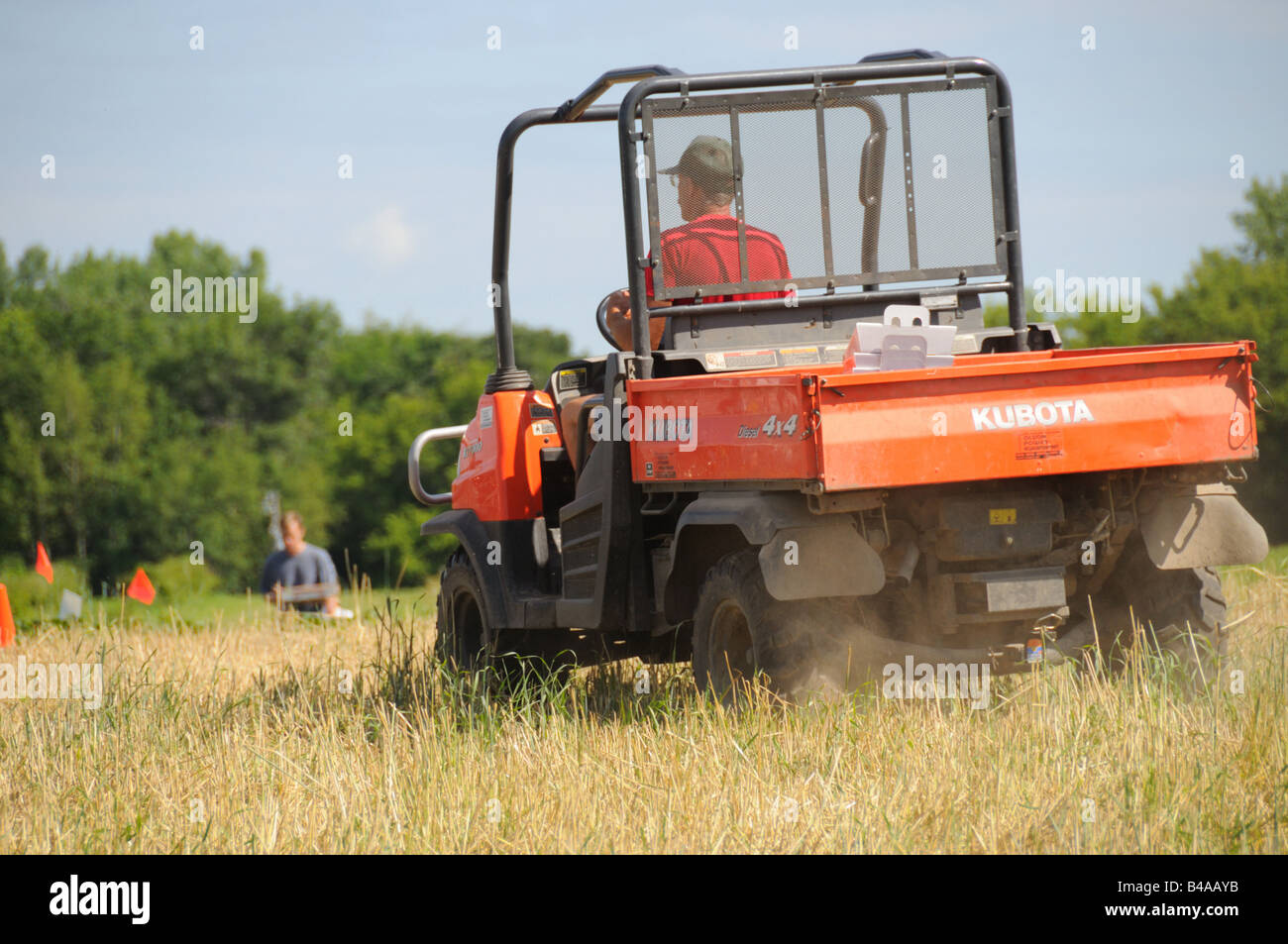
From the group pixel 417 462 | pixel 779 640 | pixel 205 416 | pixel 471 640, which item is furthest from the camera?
pixel 205 416

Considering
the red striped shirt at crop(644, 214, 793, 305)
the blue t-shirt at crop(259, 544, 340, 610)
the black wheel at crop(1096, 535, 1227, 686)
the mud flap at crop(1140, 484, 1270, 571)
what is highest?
the red striped shirt at crop(644, 214, 793, 305)

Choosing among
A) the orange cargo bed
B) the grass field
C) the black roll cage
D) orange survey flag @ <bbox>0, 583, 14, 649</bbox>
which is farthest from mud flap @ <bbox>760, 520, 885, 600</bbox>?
orange survey flag @ <bbox>0, 583, 14, 649</bbox>

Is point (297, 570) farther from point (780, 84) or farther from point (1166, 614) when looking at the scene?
point (1166, 614)

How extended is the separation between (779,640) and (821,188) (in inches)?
76.7

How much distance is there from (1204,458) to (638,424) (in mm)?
1973

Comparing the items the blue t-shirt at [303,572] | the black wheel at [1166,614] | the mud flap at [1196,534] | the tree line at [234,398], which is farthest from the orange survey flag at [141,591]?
the tree line at [234,398]

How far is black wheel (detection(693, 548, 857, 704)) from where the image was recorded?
202 inches

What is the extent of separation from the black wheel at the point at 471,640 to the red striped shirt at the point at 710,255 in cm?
199

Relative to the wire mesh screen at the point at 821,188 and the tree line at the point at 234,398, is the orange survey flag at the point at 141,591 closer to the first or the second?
the wire mesh screen at the point at 821,188

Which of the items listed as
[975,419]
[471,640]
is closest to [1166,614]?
[975,419]

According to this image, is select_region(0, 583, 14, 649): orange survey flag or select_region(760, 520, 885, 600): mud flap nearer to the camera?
select_region(760, 520, 885, 600): mud flap

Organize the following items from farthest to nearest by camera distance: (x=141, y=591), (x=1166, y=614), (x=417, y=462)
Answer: (x=141, y=591)
(x=417, y=462)
(x=1166, y=614)

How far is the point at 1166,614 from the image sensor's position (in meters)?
5.56

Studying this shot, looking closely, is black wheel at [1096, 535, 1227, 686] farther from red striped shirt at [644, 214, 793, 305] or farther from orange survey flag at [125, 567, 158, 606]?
orange survey flag at [125, 567, 158, 606]
